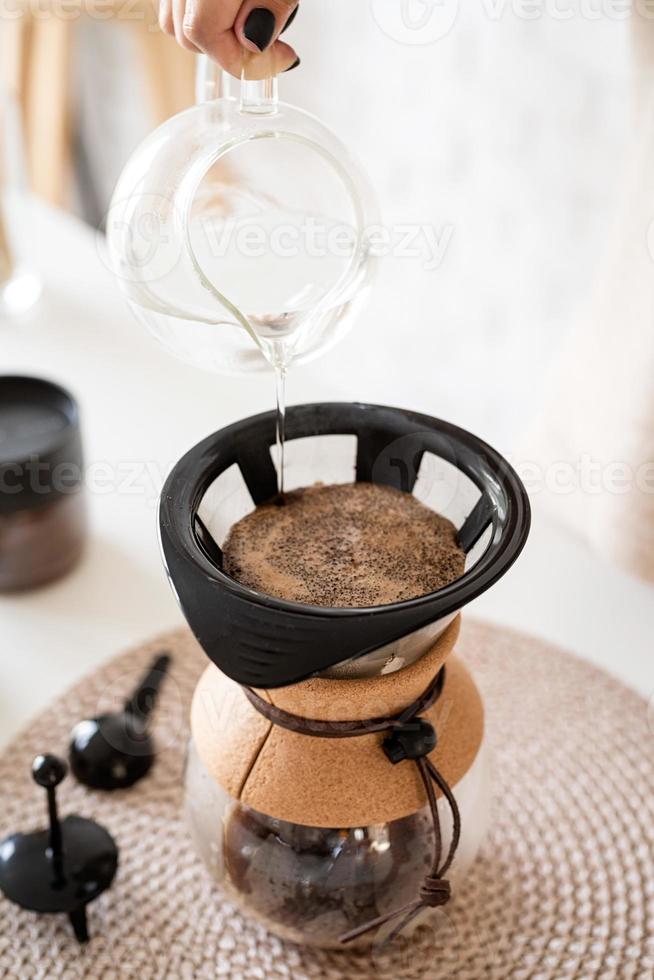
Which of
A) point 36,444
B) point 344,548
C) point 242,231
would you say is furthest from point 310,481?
point 36,444

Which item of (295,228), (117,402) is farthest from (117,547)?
(295,228)

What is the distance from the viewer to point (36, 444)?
76cm

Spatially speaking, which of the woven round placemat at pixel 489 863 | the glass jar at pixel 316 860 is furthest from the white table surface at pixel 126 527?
the glass jar at pixel 316 860

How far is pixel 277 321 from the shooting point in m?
0.54

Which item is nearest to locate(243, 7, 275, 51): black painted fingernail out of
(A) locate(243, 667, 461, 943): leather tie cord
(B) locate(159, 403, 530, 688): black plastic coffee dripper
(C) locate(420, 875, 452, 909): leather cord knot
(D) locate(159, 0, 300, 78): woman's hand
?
(D) locate(159, 0, 300, 78): woman's hand

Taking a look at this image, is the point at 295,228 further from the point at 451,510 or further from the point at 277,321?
the point at 451,510

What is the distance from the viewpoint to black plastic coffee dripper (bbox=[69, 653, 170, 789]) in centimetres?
65

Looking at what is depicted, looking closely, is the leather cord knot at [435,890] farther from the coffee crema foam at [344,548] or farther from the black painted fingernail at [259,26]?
the black painted fingernail at [259,26]

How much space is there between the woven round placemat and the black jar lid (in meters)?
0.14

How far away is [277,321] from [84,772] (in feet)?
1.02

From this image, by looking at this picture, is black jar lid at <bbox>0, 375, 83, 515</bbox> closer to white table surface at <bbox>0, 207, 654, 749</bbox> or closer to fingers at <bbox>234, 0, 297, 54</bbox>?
white table surface at <bbox>0, 207, 654, 749</bbox>

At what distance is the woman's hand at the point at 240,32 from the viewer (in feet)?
1.49

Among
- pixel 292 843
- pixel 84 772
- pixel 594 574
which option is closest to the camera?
pixel 292 843

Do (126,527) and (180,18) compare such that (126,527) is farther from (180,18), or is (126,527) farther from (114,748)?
(180,18)
